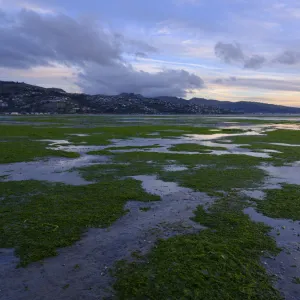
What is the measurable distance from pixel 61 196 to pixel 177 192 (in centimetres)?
711

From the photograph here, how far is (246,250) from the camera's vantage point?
11367mm

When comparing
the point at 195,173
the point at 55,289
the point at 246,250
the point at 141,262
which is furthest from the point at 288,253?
the point at 195,173

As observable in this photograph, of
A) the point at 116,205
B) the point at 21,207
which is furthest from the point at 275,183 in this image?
the point at 21,207

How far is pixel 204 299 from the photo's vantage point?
8484mm

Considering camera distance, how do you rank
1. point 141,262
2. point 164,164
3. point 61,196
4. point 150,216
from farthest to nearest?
point 164,164, point 61,196, point 150,216, point 141,262

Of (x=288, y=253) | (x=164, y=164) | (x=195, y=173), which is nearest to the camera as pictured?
(x=288, y=253)

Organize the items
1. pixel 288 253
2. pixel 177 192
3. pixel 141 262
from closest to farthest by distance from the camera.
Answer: pixel 141 262 → pixel 288 253 → pixel 177 192

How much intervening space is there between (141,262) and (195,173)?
49.5ft

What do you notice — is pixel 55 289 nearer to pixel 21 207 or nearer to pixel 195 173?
pixel 21 207

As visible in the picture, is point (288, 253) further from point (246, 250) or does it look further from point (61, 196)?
point (61, 196)

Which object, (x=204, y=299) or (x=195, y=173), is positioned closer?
(x=204, y=299)

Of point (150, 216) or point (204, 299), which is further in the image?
point (150, 216)

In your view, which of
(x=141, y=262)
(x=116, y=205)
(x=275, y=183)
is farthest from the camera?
(x=275, y=183)

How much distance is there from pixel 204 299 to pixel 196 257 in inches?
93.1
